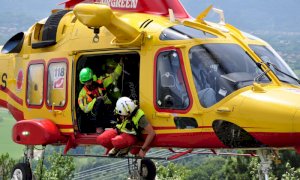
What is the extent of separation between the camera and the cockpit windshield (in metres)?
9.90

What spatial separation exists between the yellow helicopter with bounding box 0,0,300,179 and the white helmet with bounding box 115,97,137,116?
220mm

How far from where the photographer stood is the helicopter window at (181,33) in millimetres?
10500

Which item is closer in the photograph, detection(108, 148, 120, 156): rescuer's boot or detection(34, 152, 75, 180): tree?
detection(108, 148, 120, 156): rescuer's boot

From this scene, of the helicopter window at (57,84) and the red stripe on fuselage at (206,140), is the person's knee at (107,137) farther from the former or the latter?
the helicopter window at (57,84)

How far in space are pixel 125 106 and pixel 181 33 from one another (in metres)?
1.43

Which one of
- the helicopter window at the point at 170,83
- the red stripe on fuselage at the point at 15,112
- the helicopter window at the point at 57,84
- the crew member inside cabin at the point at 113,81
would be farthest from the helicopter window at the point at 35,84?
A: the helicopter window at the point at 170,83

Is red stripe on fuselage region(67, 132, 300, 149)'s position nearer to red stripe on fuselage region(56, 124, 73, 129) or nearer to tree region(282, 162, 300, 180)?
red stripe on fuselage region(56, 124, 73, 129)

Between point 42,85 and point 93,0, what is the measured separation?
5.99 ft

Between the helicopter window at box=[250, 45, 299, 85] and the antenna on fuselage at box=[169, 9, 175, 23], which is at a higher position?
the antenna on fuselage at box=[169, 9, 175, 23]

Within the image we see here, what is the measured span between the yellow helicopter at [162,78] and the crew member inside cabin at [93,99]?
0.26 metres

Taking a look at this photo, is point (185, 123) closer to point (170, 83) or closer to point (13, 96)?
point (170, 83)

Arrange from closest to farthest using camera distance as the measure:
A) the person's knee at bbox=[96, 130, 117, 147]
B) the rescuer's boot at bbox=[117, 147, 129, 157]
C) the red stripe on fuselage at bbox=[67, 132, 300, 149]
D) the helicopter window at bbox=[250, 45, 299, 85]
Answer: the red stripe on fuselage at bbox=[67, 132, 300, 149] < the helicopter window at bbox=[250, 45, 299, 85] < the person's knee at bbox=[96, 130, 117, 147] < the rescuer's boot at bbox=[117, 147, 129, 157]

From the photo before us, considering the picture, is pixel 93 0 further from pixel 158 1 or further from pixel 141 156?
pixel 141 156

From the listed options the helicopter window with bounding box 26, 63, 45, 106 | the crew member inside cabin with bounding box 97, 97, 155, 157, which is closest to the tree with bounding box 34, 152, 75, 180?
the helicopter window with bounding box 26, 63, 45, 106
